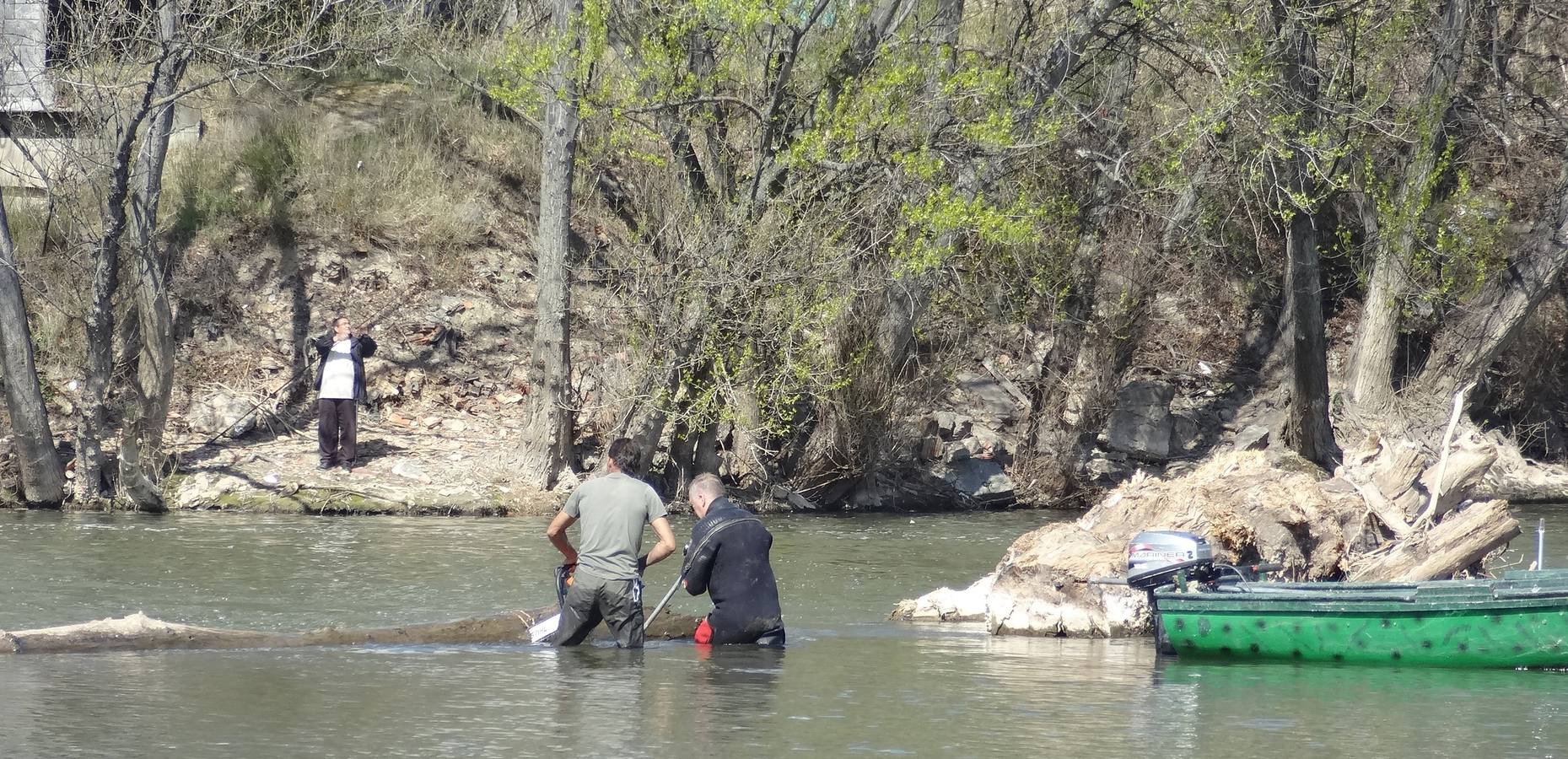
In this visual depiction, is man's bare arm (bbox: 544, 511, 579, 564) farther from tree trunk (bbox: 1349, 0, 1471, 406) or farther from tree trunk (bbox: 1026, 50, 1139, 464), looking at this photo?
tree trunk (bbox: 1349, 0, 1471, 406)

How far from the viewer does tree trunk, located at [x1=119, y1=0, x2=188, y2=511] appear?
62.6 feet

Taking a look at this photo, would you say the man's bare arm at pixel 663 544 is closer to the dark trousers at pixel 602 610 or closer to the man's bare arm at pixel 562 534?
the man's bare arm at pixel 562 534

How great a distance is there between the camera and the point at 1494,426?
25.8 m

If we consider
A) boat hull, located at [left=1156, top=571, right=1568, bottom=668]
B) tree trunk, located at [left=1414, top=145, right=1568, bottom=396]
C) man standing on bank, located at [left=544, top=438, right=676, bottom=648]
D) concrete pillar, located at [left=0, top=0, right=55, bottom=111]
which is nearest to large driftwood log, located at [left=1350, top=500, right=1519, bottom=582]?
boat hull, located at [left=1156, top=571, right=1568, bottom=668]

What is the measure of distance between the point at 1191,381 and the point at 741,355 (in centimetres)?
1025

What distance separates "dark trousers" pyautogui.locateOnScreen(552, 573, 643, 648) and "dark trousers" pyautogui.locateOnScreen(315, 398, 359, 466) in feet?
31.7

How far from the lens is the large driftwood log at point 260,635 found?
10414 millimetres

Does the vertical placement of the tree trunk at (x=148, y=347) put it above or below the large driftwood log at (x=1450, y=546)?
above

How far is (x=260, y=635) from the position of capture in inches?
431

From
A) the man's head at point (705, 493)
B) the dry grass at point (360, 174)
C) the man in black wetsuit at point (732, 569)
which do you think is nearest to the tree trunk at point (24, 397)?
the dry grass at point (360, 174)

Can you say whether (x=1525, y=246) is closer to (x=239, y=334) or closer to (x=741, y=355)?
(x=741, y=355)

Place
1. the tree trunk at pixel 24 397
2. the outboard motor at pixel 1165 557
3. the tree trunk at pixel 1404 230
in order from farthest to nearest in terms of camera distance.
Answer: the tree trunk at pixel 1404 230, the tree trunk at pixel 24 397, the outboard motor at pixel 1165 557

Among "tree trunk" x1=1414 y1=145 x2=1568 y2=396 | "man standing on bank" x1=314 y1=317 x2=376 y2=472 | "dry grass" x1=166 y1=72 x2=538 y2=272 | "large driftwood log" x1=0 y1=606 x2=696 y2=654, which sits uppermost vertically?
"dry grass" x1=166 y1=72 x2=538 y2=272

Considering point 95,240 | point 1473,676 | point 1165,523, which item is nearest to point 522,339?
point 95,240
